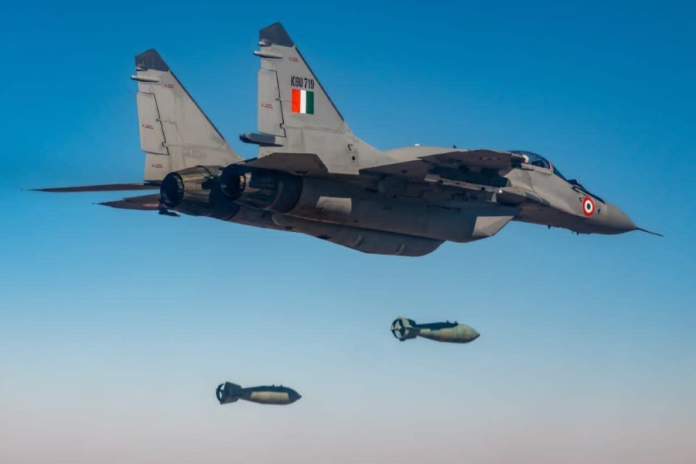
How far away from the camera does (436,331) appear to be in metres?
29.6

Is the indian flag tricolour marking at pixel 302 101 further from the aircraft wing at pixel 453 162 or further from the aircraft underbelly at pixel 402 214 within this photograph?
the aircraft wing at pixel 453 162

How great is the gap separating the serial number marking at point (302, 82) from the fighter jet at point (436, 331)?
9.71 meters

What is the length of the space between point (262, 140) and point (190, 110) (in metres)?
5.14

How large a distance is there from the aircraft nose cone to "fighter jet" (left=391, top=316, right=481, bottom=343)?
5634mm

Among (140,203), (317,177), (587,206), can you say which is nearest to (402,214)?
(317,177)

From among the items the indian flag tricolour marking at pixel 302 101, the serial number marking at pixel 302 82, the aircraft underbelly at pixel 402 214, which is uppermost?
the serial number marking at pixel 302 82

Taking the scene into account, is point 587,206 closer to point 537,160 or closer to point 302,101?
point 537,160

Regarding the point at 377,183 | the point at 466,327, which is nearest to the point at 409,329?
the point at 466,327

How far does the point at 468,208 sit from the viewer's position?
24.3 m

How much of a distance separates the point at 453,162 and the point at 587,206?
275 inches

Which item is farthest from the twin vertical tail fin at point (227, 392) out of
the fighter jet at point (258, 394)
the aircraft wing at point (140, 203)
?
the aircraft wing at point (140, 203)

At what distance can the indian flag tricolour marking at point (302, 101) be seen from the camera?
21.2m

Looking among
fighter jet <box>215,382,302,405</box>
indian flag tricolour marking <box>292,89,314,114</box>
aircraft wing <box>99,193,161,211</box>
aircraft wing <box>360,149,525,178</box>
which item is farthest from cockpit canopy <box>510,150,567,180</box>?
fighter jet <box>215,382,302,405</box>

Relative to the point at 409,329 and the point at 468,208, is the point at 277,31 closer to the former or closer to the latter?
the point at 468,208
